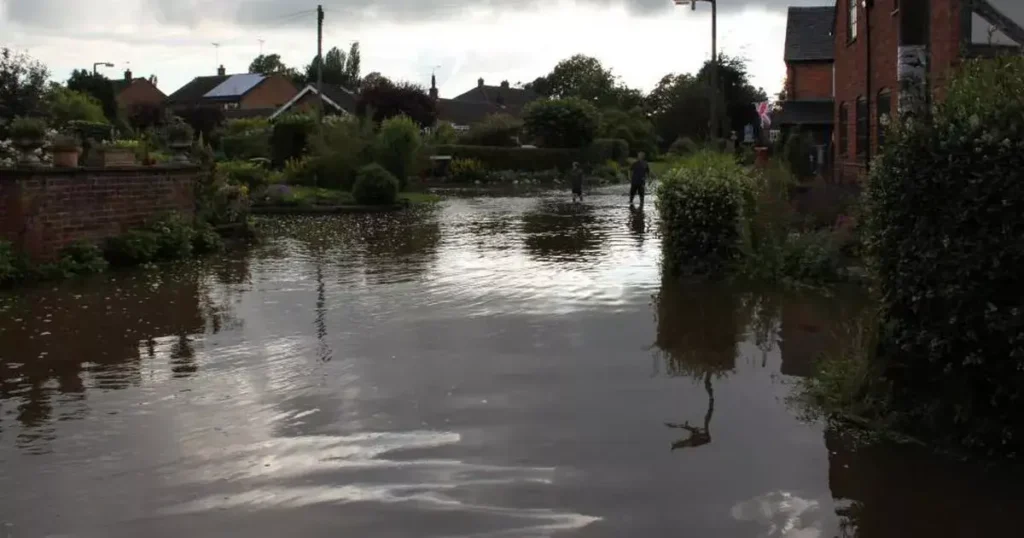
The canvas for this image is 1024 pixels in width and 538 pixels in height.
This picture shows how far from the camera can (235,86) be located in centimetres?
9638

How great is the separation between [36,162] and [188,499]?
10789mm

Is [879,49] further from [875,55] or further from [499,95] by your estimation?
[499,95]

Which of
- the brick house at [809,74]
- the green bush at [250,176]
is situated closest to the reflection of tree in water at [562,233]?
the green bush at [250,176]

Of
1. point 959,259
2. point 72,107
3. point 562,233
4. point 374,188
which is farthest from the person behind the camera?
point 72,107

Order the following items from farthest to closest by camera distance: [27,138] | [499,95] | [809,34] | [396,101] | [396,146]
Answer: [499,95] < [396,101] < [809,34] < [396,146] < [27,138]

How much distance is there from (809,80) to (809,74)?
0.74 feet

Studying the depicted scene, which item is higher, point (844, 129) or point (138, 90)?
point (138, 90)

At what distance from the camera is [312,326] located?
1067 cm

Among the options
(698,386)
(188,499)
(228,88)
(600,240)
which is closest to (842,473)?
(698,386)

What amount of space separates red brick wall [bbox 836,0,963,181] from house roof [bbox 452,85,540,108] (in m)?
86.3

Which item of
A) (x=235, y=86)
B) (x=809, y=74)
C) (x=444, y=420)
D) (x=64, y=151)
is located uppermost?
(x=235, y=86)

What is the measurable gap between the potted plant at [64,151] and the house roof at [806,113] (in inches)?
1002

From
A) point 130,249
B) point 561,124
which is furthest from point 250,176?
point 561,124

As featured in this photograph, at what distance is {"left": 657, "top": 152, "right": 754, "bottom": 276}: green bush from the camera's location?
13406mm
